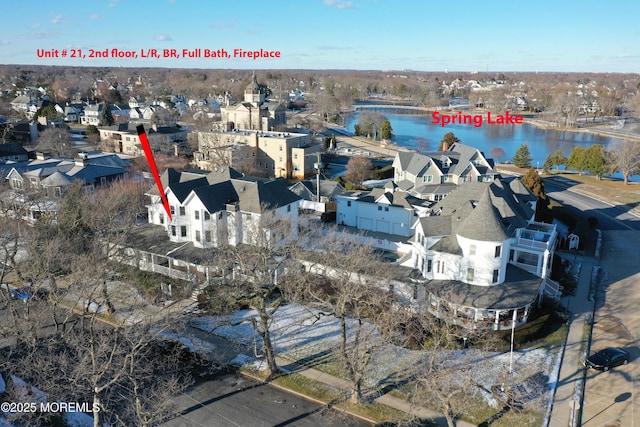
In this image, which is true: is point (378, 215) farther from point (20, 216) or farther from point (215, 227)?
point (20, 216)

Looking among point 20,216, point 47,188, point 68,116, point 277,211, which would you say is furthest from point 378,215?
point 68,116

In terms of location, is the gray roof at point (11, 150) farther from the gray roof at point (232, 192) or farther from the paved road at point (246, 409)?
the paved road at point (246, 409)

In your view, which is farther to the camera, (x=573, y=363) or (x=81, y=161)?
(x=81, y=161)

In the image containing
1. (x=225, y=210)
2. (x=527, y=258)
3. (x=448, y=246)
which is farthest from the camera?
(x=225, y=210)

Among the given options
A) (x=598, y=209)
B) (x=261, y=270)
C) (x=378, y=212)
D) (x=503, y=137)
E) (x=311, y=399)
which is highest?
(x=503, y=137)

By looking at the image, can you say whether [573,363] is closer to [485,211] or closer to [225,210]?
[485,211]
